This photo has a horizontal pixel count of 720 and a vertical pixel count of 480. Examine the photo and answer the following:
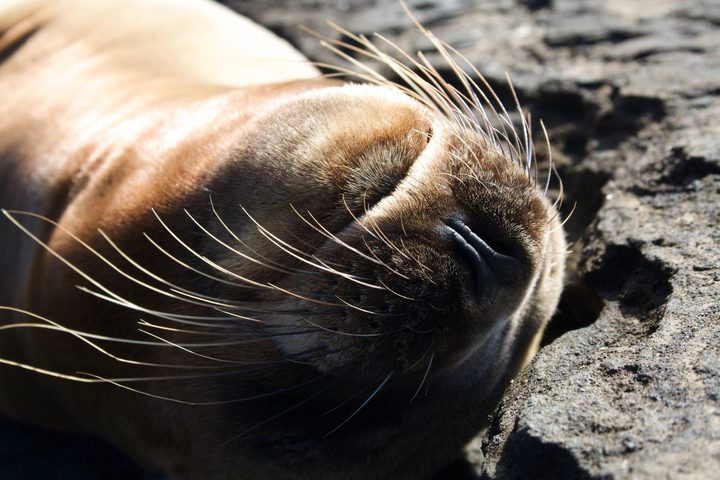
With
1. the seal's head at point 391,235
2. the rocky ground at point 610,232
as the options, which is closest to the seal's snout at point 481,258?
the seal's head at point 391,235

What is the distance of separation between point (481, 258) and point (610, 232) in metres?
0.92

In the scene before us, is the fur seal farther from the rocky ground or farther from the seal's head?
the rocky ground

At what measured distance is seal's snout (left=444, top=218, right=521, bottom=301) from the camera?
191 centimetres

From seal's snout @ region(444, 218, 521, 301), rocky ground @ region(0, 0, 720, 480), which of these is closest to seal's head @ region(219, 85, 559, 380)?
seal's snout @ region(444, 218, 521, 301)

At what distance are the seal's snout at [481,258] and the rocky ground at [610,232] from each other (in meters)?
0.28

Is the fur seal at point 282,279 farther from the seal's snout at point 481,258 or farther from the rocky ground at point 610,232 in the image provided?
the rocky ground at point 610,232

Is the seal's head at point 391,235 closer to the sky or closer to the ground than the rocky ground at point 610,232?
closer to the sky

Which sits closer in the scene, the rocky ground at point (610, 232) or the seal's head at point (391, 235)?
the rocky ground at point (610, 232)

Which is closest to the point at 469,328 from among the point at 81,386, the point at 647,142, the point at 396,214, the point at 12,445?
the point at 396,214

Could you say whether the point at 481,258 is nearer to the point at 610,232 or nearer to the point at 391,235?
the point at 391,235

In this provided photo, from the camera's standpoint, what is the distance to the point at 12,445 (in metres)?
3.01

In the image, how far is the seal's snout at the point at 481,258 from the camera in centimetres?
191

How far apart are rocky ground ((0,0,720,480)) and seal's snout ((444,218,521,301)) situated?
276 mm

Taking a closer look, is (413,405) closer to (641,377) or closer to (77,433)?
(641,377)
